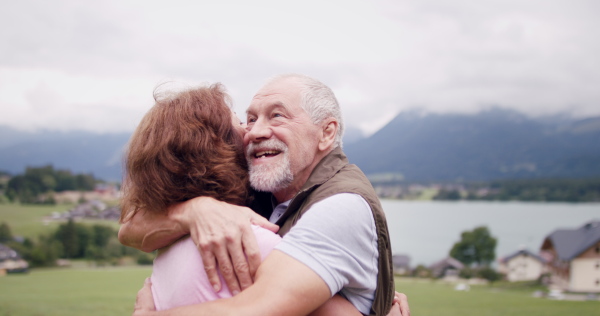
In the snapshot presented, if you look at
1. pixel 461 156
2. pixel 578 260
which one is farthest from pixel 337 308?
pixel 461 156

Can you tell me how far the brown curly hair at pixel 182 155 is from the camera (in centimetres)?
181

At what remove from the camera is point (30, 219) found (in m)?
53.8

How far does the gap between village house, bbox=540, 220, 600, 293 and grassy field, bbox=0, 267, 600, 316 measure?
476 inches

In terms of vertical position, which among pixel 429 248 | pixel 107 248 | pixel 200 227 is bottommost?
pixel 429 248

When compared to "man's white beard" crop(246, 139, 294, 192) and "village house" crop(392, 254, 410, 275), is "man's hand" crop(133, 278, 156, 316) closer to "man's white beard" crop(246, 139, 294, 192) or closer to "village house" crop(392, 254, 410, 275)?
"man's white beard" crop(246, 139, 294, 192)

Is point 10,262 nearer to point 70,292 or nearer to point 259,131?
point 70,292

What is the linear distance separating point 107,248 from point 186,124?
45837 millimetres

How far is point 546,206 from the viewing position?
9675 cm

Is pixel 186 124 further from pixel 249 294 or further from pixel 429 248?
pixel 429 248

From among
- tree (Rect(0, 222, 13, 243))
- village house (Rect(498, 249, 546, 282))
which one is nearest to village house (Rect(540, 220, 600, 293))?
village house (Rect(498, 249, 546, 282))

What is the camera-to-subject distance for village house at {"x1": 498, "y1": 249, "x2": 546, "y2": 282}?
47.2m

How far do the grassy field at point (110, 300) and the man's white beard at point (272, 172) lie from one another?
16.6 m

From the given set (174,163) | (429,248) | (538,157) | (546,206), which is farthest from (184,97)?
(538,157)

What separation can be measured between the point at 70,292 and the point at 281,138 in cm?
2705
